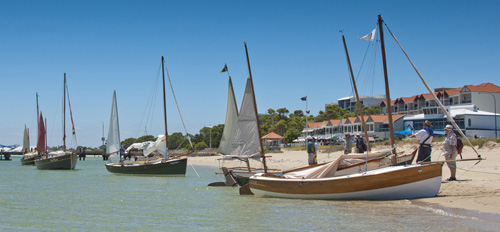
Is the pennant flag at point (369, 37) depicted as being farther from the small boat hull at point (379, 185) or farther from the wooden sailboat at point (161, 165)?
the wooden sailboat at point (161, 165)

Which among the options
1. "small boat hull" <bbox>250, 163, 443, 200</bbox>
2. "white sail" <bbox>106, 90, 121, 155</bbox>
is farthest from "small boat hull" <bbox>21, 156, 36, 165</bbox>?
"small boat hull" <bbox>250, 163, 443, 200</bbox>

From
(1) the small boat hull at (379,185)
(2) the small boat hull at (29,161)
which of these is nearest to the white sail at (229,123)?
(1) the small boat hull at (379,185)

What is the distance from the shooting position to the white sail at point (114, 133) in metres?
42.3

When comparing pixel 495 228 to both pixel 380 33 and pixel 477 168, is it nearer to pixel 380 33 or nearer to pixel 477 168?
pixel 380 33

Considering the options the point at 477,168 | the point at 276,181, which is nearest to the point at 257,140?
the point at 276,181

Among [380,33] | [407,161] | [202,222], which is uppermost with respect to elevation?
[380,33]

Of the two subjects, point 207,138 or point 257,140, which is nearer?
point 257,140

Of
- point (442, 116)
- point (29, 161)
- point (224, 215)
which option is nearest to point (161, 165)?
point (224, 215)

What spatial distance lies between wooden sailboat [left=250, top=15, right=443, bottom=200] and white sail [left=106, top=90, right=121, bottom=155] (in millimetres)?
27373

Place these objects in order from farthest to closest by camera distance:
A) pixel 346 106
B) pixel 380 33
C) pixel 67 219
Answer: pixel 346 106
pixel 380 33
pixel 67 219

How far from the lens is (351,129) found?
282ft

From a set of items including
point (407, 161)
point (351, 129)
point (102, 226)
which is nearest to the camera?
point (102, 226)

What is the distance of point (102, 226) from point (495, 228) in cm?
1082

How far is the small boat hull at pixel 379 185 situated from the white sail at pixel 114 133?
2836 cm
